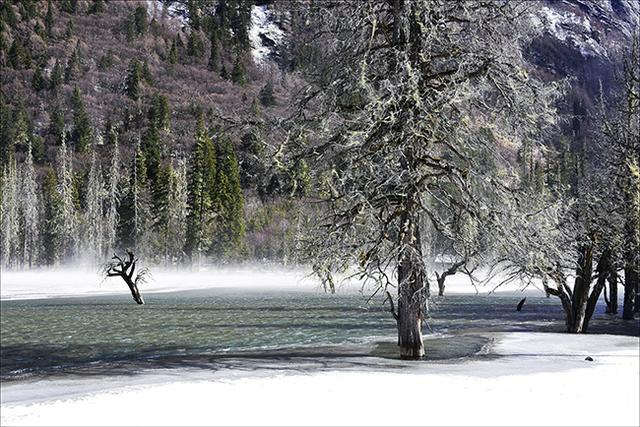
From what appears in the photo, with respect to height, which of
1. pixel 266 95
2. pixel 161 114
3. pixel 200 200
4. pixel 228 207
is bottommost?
pixel 228 207

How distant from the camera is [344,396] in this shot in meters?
7.98

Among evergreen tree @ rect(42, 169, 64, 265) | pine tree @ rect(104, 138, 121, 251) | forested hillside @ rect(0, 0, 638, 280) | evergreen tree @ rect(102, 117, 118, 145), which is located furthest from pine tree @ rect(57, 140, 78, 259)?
evergreen tree @ rect(102, 117, 118, 145)

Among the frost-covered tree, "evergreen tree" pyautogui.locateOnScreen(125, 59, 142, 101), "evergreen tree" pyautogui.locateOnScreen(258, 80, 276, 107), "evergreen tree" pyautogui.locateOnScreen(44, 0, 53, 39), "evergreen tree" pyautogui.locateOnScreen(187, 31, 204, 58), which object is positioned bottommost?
the frost-covered tree

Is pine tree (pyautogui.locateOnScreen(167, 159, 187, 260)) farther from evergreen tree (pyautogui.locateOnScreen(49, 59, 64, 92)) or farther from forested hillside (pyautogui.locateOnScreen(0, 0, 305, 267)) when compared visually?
evergreen tree (pyautogui.locateOnScreen(49, 59, 64, 92))

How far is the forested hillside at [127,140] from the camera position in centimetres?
7969

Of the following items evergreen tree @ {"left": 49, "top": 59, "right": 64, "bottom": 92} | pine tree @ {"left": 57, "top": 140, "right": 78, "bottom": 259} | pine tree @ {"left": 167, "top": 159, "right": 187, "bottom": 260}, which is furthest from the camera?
evergreen tree @ {"left": 49, "top": 59, "right": 64, "bottom": 92}

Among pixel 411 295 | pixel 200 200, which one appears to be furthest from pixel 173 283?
pixel 411 295

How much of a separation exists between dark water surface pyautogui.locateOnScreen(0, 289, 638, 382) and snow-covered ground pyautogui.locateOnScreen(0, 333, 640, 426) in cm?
185

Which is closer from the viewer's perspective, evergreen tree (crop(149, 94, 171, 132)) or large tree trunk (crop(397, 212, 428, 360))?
large tree trunk (crop(397, 212, 428, 360))

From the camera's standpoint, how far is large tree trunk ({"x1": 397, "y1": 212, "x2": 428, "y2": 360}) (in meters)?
12.0

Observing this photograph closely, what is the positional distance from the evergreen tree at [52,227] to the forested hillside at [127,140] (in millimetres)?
180

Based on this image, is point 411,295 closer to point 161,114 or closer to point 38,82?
point 161,114

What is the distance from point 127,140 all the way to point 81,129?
757 centimetres

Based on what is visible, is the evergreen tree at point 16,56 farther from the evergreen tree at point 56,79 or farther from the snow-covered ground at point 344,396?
the snow-covered ground at point 344,396
